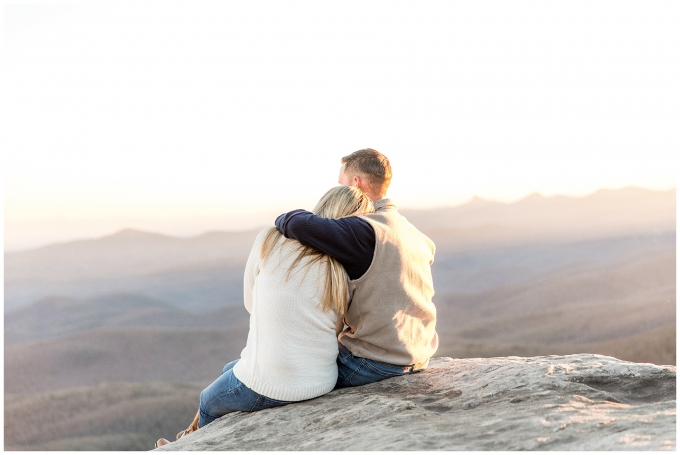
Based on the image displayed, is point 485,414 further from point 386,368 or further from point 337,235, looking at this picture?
point 337,235

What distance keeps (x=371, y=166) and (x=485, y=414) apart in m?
1.12

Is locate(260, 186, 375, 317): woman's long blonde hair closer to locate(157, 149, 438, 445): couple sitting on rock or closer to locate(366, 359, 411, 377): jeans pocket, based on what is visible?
locate(157, 149, 438, 445): couple sitting on rock

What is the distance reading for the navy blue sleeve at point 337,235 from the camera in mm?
2219

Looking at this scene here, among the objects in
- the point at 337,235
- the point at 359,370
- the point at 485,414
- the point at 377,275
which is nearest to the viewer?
the point at 485,414

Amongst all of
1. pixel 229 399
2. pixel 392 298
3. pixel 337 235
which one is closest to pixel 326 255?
pixel 337 235

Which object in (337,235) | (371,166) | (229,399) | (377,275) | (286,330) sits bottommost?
(229,399)

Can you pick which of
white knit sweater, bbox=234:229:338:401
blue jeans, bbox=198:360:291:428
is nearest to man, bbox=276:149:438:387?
white knit sweater, bbox=234:229:338:401

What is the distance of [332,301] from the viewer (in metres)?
2.31

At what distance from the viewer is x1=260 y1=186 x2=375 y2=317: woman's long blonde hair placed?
229 cm

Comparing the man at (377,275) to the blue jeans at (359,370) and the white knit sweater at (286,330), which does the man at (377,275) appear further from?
the white knit sweater at (286,330)

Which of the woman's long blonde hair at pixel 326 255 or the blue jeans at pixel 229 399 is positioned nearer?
the woman's long blonde hair at pixel 326 255

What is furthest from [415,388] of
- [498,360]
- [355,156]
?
[355,156]

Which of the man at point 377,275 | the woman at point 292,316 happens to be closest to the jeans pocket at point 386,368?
the man at point 377,275

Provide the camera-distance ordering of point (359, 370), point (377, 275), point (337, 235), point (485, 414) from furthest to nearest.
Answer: point (359, 370)
point (377, 275)
point (337, 235)
point (485, 414)
